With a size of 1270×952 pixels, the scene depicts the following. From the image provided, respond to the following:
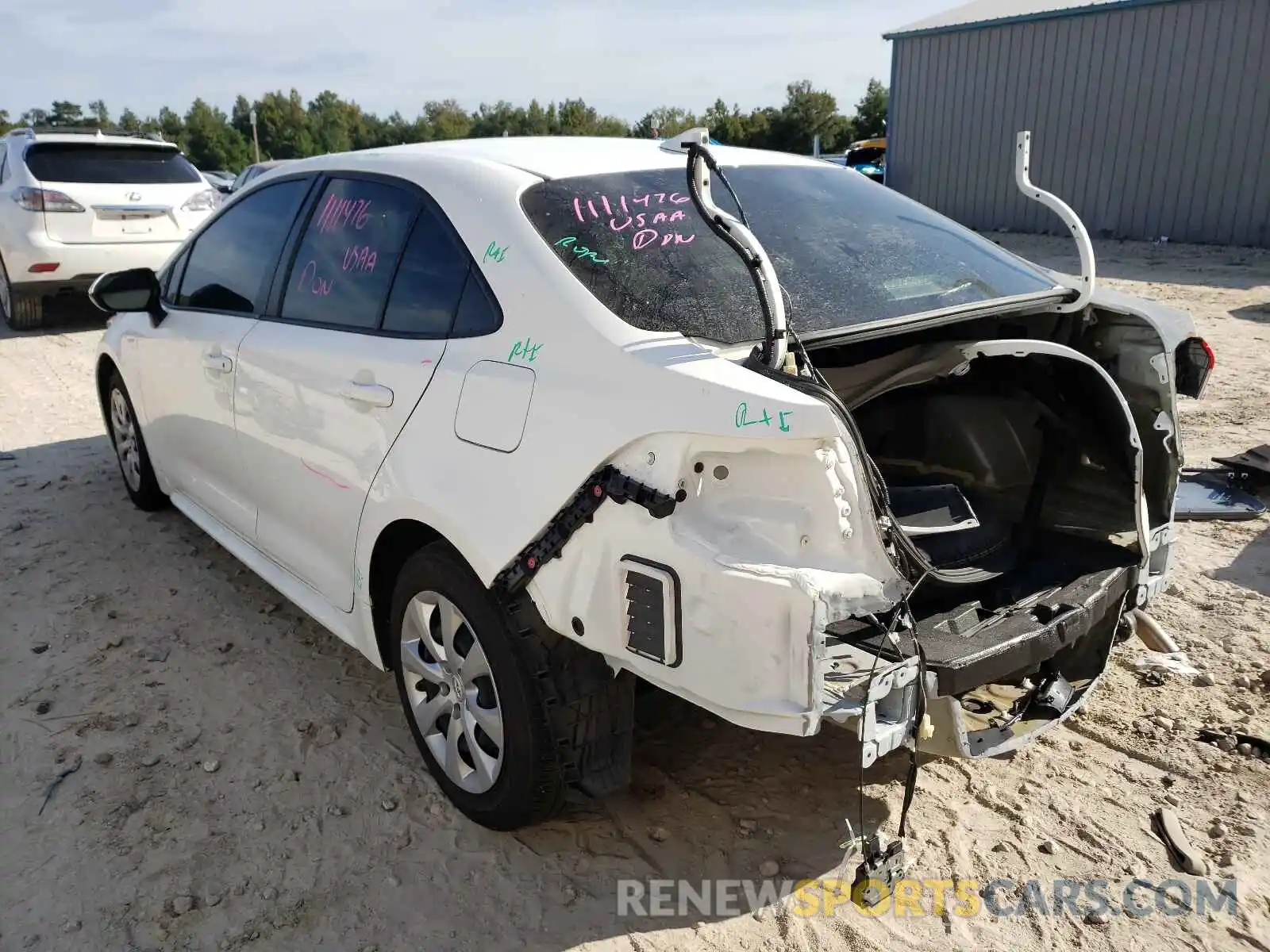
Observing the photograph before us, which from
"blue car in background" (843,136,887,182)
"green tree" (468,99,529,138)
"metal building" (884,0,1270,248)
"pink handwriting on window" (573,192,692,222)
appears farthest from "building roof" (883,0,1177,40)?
"green tree" (468,99,529,138)

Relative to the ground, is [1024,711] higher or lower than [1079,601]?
lower

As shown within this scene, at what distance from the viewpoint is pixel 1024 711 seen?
2703 mm

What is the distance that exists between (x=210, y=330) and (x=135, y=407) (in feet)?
3.96

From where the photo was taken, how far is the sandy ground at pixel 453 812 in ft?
8.00

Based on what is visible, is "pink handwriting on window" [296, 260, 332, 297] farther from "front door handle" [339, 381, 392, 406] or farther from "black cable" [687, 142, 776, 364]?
"black cable" [687, 142, 776, 364]

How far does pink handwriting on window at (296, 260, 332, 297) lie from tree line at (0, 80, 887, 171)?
2700 centimetres

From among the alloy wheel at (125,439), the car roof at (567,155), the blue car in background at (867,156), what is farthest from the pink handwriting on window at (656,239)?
the blue car in background at (867,156)

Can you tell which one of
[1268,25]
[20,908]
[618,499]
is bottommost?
[20,908]

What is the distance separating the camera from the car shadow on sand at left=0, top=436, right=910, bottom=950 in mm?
2504

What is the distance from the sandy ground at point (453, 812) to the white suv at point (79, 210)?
623 cm

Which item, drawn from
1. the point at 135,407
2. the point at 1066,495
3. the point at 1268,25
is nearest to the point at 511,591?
the point at 1066,495

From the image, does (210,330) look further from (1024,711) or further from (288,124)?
(288,124)

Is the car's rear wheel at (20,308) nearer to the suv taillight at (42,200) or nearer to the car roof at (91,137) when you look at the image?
the suv taillight at (42,200)

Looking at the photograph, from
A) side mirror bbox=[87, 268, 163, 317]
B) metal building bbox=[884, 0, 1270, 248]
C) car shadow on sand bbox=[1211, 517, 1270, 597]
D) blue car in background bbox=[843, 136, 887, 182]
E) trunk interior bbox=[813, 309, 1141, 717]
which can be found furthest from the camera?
blue car in background bbox=[843, 136, 887, 182]
